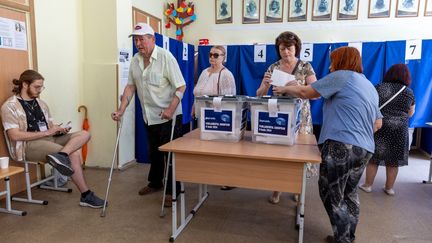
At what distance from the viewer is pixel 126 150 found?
12.6 feet

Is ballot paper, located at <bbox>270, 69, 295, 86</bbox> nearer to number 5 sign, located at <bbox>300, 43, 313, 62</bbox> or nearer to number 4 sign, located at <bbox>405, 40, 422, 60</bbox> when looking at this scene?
number 5 sign, located at <bbox>300, 43, 313, 62</bbox>

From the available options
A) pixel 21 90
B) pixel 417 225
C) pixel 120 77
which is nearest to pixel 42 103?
pixel 21 90

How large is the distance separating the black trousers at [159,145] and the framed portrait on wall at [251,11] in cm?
286

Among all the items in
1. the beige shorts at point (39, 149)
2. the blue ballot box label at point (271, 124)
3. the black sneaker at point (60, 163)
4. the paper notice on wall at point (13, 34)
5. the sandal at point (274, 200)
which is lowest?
the sandal at point (274, 200)

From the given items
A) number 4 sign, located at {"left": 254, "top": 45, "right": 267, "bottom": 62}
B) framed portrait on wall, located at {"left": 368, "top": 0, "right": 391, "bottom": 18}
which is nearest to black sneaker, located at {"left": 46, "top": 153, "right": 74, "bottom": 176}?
number 4 sign, located at {"left": 254, "top": 45, "right": 267, "bottom": 62}

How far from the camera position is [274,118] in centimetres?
195

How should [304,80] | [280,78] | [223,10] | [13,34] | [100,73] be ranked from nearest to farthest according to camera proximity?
[280,78], [304,80], [13,34], [100,73], [223,10]

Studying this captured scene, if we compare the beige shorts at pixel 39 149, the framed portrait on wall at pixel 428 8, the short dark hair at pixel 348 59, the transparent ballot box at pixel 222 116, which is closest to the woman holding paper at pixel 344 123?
the short dark hair at pixel 348 59

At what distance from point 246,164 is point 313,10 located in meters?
3.80

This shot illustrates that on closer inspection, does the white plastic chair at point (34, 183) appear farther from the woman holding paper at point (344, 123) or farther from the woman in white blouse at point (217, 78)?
the woman holding paper at point (344, 123)

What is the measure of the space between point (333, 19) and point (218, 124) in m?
3.68

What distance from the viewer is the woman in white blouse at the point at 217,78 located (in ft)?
9.78

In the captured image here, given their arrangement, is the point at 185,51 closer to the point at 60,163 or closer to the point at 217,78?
the point at 217,78

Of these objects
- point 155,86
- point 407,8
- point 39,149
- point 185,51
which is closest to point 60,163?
point 39,149
